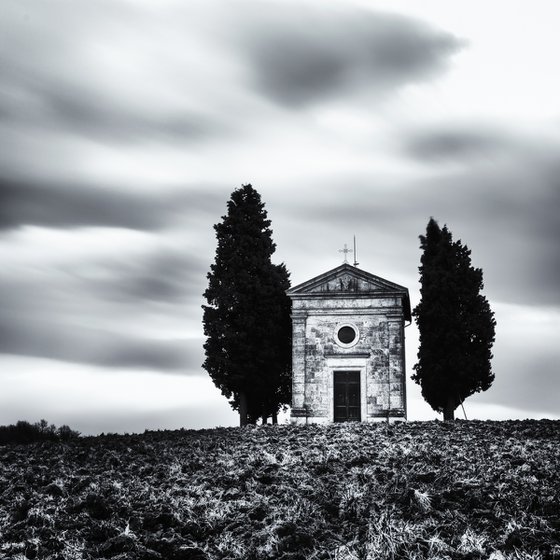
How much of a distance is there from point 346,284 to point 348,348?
269 centimetres

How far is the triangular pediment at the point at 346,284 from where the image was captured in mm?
31156

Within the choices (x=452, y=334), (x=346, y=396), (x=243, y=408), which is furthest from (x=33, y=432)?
(x=452, y=334)

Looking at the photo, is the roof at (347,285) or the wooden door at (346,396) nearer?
the wooden door at (346,396)

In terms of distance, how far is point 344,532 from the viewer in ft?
38.0

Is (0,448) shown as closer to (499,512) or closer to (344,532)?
(344,532)

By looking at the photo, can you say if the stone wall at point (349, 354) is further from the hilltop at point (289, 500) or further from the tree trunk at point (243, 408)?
the hilltop at point (289, 500)

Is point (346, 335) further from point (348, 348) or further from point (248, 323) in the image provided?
point (248, 323)

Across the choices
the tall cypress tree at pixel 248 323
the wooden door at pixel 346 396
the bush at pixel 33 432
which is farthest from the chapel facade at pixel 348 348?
the bush at pixel 33 432

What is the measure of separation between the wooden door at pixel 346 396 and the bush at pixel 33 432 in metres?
10.1

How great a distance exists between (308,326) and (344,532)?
19652 millimetres

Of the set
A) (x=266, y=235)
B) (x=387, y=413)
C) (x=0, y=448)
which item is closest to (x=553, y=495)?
(x=0, y=448)

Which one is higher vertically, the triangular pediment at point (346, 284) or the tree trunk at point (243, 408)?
the triangular pediment at point (346, 284)

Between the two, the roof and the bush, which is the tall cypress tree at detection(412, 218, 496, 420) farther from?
the bush

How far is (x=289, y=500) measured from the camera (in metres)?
13.1
